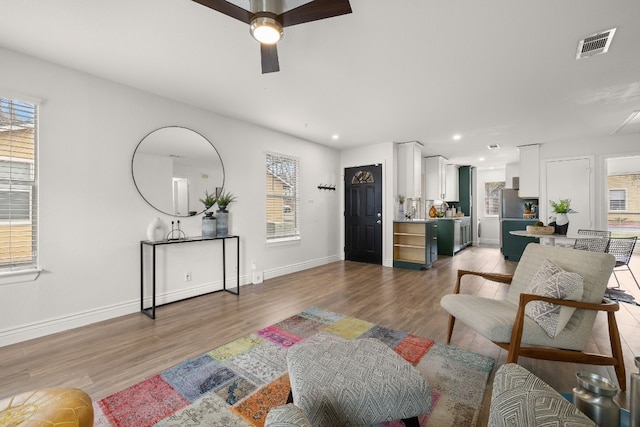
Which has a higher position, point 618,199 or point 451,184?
point 451,184

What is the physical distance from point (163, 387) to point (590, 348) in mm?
3467

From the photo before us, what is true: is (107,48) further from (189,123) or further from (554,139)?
(554,139)

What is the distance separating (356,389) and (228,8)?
225 cm

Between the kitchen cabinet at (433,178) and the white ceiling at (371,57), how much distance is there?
3035mm

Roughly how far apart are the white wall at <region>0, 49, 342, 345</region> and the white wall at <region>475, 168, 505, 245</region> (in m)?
8.93

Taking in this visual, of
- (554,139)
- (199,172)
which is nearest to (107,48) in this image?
(199,172)

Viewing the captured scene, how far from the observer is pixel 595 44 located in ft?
7.96

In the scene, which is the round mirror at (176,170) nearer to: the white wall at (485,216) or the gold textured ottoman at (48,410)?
the gold textured ottoman at (48,410)

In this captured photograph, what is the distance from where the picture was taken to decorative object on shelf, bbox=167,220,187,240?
3.68 m

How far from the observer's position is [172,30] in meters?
2.25

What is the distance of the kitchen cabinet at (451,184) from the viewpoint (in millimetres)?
8281

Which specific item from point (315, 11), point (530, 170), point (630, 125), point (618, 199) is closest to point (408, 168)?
point (530, 170)

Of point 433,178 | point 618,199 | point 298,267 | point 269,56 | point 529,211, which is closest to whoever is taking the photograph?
point 269,56

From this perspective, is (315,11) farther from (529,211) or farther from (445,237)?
(529,211)
